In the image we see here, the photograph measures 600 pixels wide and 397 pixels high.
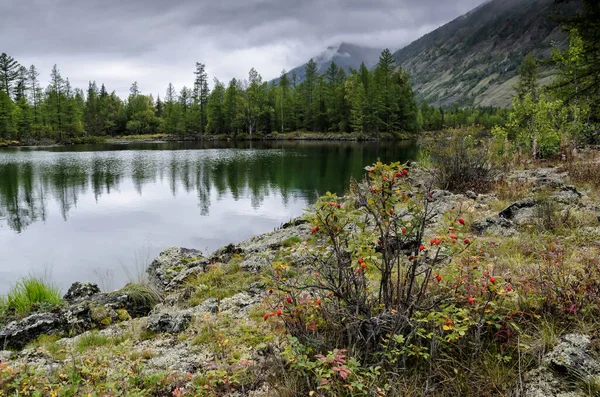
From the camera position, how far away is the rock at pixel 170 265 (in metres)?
9.52

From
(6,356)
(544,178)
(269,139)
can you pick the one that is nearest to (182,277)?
(6,356)

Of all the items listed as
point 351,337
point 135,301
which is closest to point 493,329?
point 351,337

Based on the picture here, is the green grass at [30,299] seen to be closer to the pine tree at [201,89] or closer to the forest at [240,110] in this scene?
the forest at [240,110]

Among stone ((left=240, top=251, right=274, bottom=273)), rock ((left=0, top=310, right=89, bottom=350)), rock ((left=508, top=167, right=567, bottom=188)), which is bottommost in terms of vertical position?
rock ((left=0, top=310, right=89, bottom=350))

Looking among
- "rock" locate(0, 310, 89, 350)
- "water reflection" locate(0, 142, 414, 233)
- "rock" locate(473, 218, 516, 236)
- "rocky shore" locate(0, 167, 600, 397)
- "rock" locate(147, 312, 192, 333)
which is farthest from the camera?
"water reflection" locate(0, 142, 414, 233)

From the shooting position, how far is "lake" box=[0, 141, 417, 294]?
13.1 metres

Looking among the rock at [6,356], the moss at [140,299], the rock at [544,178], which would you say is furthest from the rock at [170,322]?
the rock at [544,178]

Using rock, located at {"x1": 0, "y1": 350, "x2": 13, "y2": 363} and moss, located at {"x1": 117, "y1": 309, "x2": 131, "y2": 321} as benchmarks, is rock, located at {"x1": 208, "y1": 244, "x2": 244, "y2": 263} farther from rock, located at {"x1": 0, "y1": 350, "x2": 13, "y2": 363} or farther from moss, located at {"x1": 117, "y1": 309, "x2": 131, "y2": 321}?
rock, located at {"x1": 0, "y1": 350, "x2": 13, "y2": 363}

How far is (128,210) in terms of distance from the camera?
68.4 ft

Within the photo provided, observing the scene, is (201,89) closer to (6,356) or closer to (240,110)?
(240,110)

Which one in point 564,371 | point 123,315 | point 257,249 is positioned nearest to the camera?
point 564,371

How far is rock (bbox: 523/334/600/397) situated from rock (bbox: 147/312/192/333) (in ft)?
15.0

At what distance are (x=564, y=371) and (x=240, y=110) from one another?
95376mm

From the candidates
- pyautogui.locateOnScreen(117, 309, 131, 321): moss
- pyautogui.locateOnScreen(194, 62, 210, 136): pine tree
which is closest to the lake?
pyautogui.locateOnScreen(117, 309, 131, 321): moss
